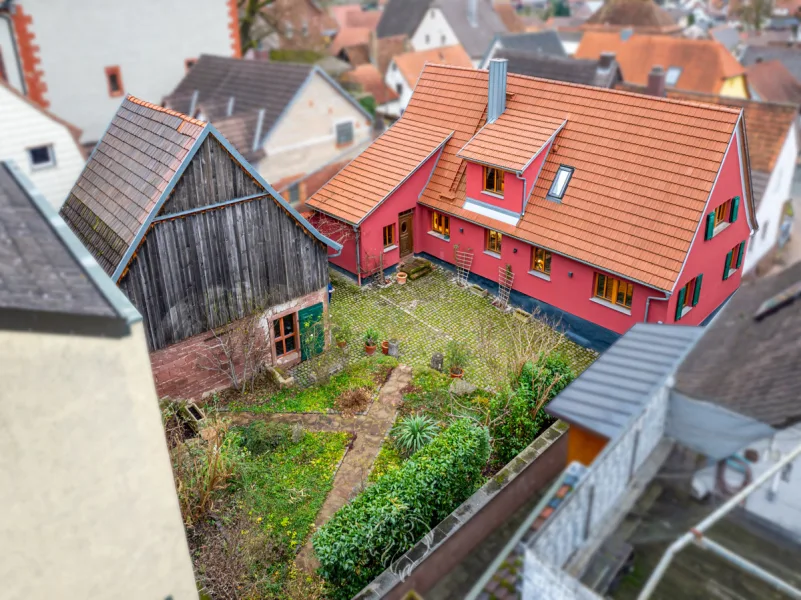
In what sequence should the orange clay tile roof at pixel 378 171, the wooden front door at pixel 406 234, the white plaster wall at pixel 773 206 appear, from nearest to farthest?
the orange clay tile roof at pixel 378 171 → the wooden front door at pixel 406 234 → the white plaster wall at pixel 773 206

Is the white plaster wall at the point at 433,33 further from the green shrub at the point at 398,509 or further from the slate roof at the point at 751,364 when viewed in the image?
the slate roof at the point at 751,364

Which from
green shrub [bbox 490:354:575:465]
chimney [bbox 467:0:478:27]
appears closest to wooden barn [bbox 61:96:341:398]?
green shrub [bbox 490:354:575:465]

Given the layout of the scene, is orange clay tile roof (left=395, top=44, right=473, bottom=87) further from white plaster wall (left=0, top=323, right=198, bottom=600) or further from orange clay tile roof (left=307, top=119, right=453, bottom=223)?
white plaster wall (left=0, top=323, right=198, bottom=600)

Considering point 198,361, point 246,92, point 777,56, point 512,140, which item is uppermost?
point 246,92

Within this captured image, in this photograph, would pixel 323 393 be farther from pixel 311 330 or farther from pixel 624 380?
pixel 624 380

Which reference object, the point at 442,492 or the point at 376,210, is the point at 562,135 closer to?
the point at 376,210

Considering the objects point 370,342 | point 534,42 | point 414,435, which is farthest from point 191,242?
point 534,42

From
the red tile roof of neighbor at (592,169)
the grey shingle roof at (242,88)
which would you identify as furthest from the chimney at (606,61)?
the grey shingle roof at (242,88)
